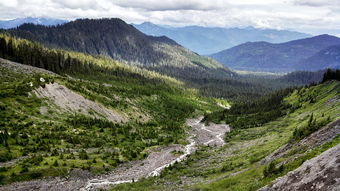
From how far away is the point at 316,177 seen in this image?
2120 cm

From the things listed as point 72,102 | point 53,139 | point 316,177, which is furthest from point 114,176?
point 72,102

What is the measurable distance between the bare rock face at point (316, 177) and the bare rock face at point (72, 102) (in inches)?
2795

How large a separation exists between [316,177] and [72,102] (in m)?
80.1

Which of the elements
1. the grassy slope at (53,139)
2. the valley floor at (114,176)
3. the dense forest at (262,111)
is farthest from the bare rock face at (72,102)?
the dense forest at (262,111)

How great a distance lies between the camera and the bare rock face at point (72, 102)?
82.6 m

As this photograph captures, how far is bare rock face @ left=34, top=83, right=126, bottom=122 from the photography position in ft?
271

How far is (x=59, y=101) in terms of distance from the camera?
83.6 metres

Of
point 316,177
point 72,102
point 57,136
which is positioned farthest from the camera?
point 72,102

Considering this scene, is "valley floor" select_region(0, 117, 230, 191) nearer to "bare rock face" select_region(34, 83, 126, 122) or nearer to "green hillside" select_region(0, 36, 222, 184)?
"green hillside" select_region(0, 36, 222, 184)

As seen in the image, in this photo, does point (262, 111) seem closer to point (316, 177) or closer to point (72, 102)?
point (72, 102)

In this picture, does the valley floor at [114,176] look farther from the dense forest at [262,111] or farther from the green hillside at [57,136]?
the dense forest at [262,111]

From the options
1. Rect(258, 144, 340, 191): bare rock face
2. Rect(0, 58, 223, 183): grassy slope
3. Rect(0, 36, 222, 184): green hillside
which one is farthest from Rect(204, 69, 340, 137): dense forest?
Rect(258, 144, 340, 191): bare rock face

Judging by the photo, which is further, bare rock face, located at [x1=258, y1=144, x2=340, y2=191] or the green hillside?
the green hillside

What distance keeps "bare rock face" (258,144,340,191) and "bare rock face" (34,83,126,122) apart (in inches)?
2795
